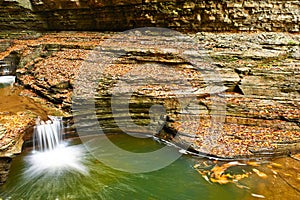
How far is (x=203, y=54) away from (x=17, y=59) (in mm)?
9729

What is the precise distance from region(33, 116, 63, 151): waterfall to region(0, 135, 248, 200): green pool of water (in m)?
0.66

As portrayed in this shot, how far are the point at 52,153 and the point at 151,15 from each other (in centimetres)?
806

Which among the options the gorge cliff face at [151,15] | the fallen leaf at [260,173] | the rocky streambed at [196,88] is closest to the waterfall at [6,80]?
the rocky streambed at [196,88]

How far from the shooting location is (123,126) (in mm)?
9141

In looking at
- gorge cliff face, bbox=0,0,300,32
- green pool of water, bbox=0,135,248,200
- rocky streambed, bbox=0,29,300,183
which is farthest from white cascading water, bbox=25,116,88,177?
gorge cliff face, bbox=0,0,300,32

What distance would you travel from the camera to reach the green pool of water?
6098 millimetres

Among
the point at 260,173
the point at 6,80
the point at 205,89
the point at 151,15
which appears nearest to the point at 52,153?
the point at 205,89

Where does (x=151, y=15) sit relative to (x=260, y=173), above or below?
above

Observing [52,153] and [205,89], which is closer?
[52,153]

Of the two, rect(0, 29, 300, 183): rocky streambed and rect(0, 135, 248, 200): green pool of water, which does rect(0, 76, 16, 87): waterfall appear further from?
rect(0, 135, 248, 200): green pool of water

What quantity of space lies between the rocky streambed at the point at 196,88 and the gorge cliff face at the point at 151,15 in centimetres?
61

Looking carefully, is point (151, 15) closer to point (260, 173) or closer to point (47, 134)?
point (47, 134)

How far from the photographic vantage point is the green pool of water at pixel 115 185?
6098 millimetres

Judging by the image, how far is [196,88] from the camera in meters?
9.14
